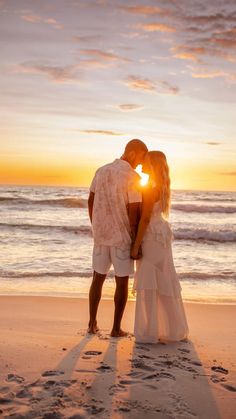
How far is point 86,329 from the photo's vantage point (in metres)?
5.40

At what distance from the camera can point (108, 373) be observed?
3803 mm

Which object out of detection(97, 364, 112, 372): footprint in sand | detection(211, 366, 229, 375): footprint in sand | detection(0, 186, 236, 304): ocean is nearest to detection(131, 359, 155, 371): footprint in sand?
detection(97, 364, 112, 372): footprint in sand

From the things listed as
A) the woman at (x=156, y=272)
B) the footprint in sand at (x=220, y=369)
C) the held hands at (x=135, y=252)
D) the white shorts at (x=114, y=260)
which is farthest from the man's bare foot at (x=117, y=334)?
the footprint in sand at (x=220, y=369)

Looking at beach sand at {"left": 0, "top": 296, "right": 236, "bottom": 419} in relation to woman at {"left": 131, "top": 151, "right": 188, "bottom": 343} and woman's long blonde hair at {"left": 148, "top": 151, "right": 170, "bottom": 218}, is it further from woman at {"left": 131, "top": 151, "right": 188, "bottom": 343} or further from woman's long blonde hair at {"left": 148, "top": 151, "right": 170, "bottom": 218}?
woman's long blonde hair at {"left": 148, "top": 151, "right": 170, "bottom": 218}

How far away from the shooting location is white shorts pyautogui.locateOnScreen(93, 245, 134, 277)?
4.87 m

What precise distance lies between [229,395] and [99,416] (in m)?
1.02

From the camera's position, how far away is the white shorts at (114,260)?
487 cm

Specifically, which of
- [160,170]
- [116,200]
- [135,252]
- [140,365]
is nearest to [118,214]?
[116,200]

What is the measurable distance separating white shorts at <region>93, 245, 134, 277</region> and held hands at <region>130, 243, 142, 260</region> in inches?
2.0

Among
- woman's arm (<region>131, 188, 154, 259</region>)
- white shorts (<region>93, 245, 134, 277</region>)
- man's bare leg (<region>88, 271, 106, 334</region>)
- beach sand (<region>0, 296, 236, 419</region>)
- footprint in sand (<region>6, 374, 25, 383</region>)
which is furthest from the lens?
man's bare leg (<region>88, 271, 106, 334</region>)

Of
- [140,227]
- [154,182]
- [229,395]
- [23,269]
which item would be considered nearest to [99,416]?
[229,395]

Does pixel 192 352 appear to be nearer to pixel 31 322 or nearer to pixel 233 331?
pixel 233 331

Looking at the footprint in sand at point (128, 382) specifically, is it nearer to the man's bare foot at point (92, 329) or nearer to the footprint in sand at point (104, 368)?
the footprint in sand at point (104, 368)

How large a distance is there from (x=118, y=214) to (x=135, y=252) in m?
0.41
